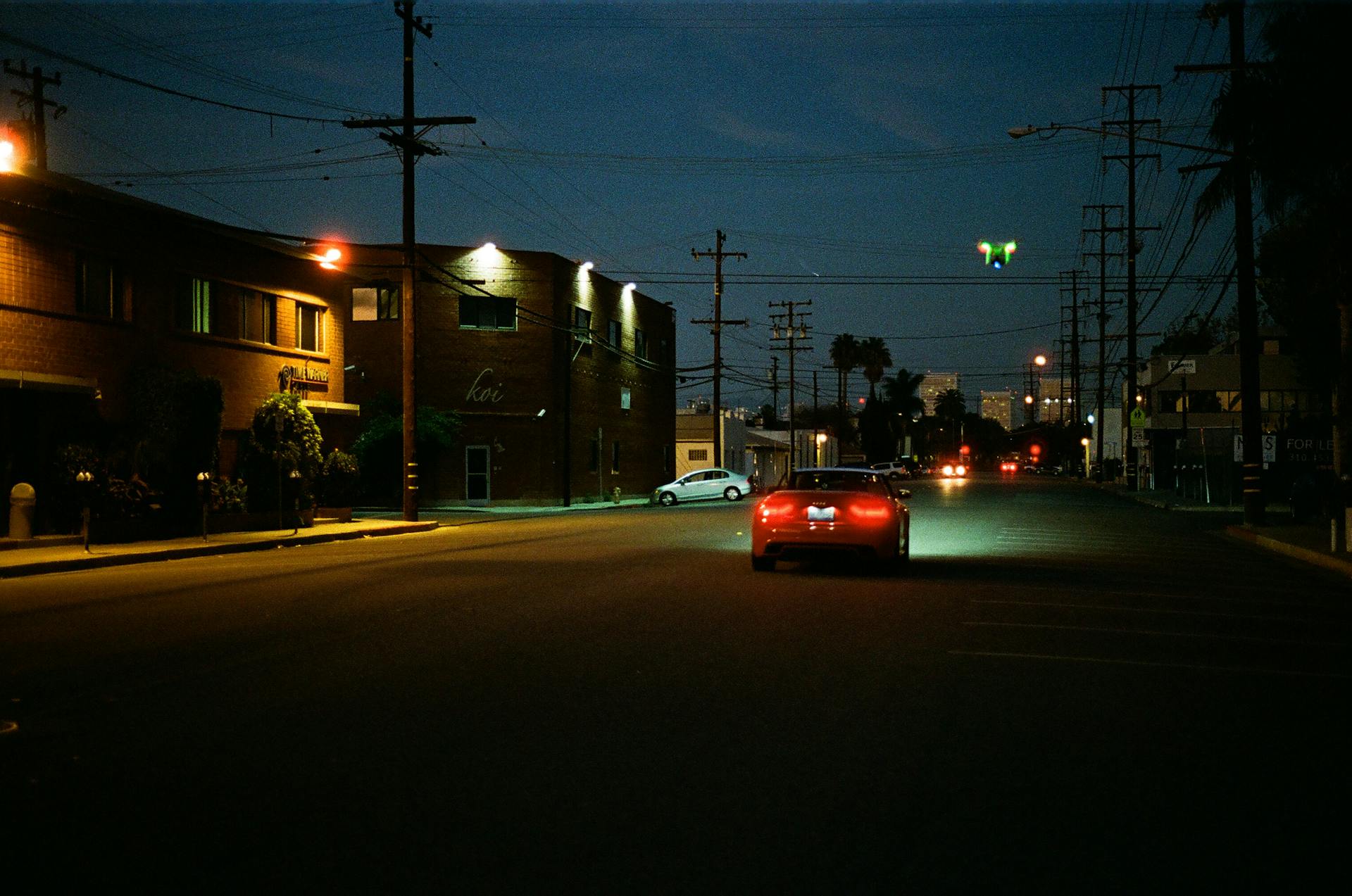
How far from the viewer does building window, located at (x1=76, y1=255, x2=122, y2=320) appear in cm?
2553

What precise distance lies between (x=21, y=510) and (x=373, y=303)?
26.4 m

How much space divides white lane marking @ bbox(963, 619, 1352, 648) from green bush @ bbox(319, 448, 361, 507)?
82.4 ft

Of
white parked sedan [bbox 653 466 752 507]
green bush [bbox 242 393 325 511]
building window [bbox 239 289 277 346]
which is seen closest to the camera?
green bush [bbox 242 393 325 511]

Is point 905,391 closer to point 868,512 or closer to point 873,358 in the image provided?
point 873,358

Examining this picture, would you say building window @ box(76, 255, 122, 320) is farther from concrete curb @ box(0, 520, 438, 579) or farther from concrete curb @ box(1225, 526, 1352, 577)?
concrete curb @ box(1225, 526, 1352, 577)

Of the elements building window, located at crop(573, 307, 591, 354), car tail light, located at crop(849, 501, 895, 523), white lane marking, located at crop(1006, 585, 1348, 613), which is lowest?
white lane marking, located at crop(1006, 585, 1348, 613)

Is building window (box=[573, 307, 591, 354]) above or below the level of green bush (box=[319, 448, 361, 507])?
above

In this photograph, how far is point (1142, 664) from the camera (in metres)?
10.3

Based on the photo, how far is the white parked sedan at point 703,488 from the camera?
52.8m

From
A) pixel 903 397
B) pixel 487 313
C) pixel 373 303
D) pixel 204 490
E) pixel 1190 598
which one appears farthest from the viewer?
pixel 903 397

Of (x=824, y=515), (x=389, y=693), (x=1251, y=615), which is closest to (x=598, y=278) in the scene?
(x=824, y=515)

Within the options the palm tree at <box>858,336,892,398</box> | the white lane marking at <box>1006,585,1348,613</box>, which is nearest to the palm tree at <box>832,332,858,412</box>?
the palm tree at <box>858,336,892,398</box>

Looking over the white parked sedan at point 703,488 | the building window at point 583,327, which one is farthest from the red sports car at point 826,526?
the white parked sedan at point 703,488

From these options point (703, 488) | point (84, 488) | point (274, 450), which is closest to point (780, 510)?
point (84, 488)
